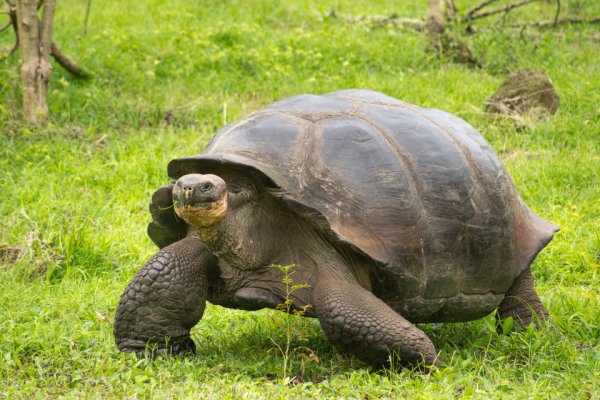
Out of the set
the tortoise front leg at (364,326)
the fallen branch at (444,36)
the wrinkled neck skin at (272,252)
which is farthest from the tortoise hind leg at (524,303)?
the fallen branch at (444,36)

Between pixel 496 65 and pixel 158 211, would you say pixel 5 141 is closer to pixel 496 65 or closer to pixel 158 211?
pixel 158 211

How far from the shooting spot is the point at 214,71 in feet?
27.0

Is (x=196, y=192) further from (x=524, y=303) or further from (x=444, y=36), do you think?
(x=444, y=36)

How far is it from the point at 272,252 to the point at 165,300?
48 cm

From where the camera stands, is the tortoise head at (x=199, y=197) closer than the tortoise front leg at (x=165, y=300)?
Yes

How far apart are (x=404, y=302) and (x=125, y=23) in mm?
6666

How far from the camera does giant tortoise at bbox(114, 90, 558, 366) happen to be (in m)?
3.52

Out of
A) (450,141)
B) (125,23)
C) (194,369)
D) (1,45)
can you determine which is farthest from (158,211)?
(125,23)

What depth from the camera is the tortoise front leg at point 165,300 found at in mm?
3617

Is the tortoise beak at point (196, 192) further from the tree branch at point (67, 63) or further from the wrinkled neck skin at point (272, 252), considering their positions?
the tree branch at point (67, 63)

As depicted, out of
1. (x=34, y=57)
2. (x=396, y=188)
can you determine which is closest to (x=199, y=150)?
(x=34, y=57)

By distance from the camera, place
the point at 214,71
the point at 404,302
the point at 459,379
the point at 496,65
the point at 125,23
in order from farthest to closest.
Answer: the point at 125,23, the point at 496,65, the point at 214,71, the point at 404,302, the point at 459,379

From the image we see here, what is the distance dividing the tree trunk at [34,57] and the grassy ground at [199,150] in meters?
0.16

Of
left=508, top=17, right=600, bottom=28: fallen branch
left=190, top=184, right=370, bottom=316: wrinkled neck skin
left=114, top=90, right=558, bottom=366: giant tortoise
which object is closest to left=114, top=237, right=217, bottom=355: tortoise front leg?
left=114, top=90, right=558, bottom=366: giant tortoise
